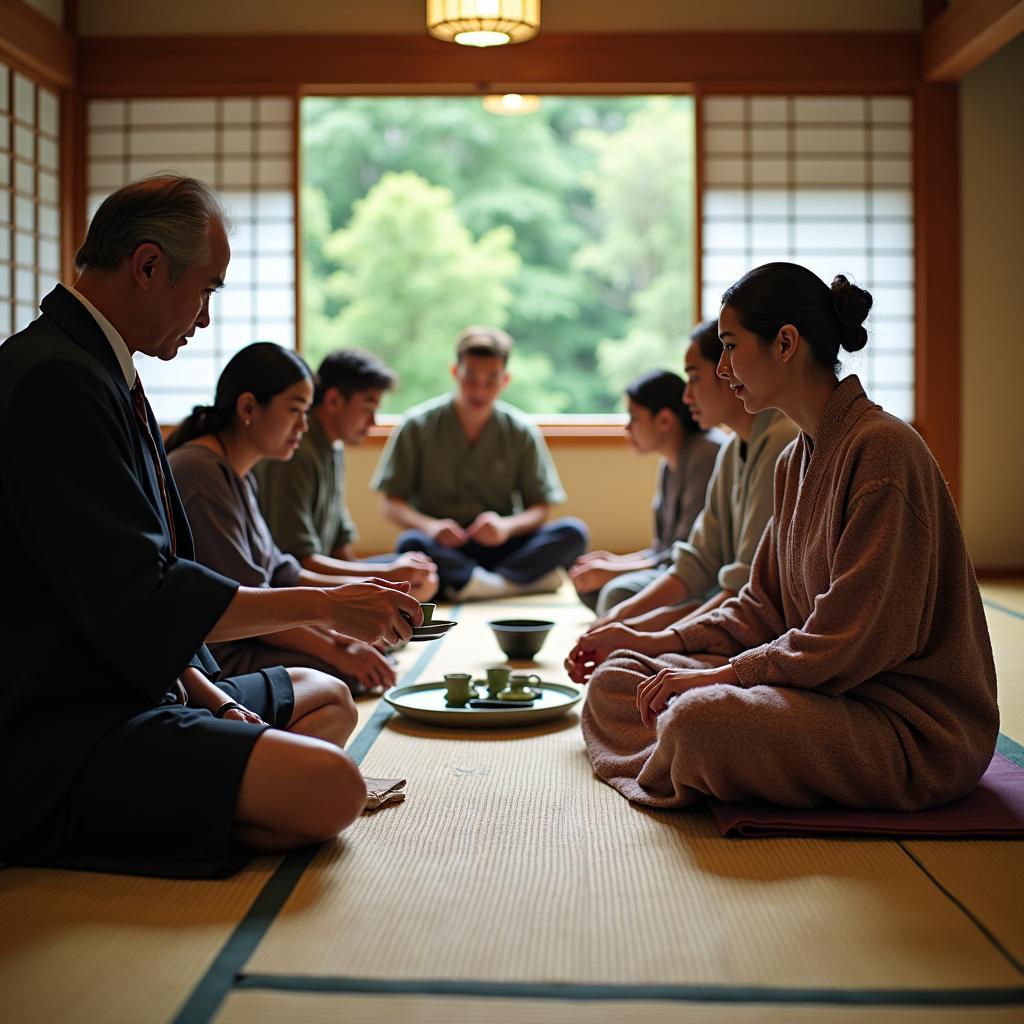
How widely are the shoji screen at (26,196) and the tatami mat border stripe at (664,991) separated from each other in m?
4.88

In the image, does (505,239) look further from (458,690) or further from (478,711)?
(478,711)

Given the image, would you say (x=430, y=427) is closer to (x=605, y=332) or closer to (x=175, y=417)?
(x=175, y=417)

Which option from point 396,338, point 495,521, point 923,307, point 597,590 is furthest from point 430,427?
point 396,338

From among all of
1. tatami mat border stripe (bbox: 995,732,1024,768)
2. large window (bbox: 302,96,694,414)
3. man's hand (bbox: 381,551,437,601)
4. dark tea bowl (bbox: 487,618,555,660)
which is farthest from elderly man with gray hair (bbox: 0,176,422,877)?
large window (bbox: 302,96,694,414)

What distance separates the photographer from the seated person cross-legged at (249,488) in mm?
3051

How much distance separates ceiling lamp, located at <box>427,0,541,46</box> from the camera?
5184mm

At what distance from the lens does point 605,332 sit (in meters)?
13.9

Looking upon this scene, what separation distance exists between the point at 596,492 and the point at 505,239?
697 cm

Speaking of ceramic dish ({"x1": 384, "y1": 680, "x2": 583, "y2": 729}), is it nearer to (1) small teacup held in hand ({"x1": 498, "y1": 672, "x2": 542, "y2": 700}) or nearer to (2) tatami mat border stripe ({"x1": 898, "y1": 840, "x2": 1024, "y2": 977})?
(1) small teacup held in hand ({"x1": 498, "y1": 672, "x2": 542, "y2": 700})

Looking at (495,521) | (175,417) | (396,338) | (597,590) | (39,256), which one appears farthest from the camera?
(396,338)

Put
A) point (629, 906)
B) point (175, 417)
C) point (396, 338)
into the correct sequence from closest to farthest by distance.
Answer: point (629, 906) < point (175, 417) < point (396, 338)

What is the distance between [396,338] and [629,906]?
451 inches

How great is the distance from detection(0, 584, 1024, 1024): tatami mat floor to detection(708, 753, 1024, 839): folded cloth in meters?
0.03

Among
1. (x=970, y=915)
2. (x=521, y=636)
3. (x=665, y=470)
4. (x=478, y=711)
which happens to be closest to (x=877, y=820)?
(x=970, y=915)
